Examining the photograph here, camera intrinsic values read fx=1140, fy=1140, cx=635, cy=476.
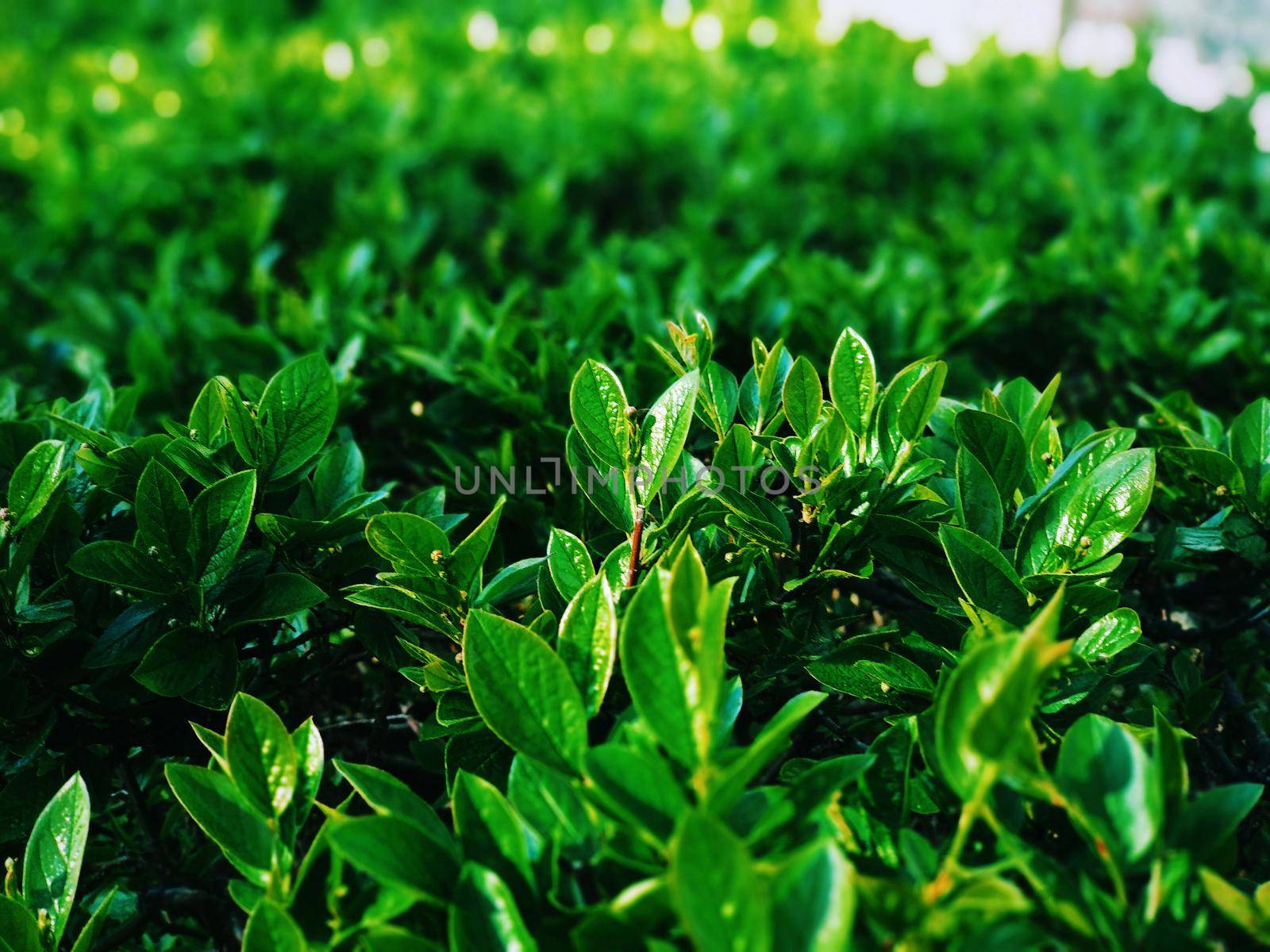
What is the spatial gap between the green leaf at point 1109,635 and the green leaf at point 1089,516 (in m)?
0.09

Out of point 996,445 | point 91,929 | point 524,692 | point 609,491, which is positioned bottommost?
point 91,929

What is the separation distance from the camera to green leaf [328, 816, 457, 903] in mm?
1068

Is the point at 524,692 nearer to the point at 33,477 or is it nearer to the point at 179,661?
the point at 179,661

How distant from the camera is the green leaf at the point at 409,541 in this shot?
1.45m

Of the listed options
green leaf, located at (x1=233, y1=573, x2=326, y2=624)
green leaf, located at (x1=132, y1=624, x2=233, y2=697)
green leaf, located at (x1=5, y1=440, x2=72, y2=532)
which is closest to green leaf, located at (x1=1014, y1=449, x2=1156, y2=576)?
green leaf, located at (x1=233, y1=573, x2=326, y2=624)

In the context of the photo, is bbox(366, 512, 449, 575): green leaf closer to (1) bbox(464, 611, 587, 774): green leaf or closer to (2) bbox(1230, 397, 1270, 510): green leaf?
(1) bbox(464, 611, 587, 774): green leaf

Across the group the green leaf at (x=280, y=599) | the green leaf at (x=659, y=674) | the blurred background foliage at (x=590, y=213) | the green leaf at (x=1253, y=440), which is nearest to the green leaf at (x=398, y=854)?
the green leaf at (x=659, y=674)

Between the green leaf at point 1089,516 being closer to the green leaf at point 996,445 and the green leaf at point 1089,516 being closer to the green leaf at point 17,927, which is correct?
the green leaf at point 996,445

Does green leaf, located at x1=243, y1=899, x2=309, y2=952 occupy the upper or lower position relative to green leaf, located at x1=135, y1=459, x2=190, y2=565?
lower

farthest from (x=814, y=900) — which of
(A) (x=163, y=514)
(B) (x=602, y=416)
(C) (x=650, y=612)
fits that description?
(A) (x=163, y=514)

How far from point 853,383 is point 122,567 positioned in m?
1.02

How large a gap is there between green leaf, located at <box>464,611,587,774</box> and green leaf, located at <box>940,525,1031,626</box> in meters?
0.52

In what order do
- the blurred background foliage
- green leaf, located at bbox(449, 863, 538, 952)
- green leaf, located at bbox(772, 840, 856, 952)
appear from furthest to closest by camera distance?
the blurred background foliage → green leaf, located at bbox(449, 863, 538, 952) → green leaf, located at bbox(772, 840, 856, 952)

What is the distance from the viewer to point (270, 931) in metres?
1.10
